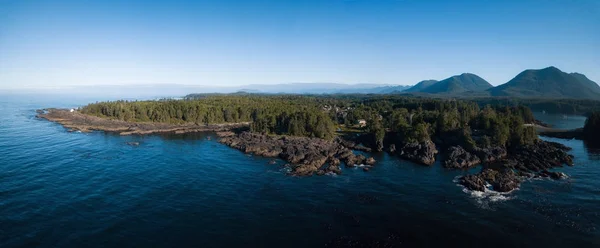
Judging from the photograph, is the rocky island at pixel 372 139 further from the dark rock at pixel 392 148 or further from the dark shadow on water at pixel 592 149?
the dark shadow on water at pixel 592 149

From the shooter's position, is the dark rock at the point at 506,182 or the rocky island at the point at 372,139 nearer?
the dark rock at the point at 506,182

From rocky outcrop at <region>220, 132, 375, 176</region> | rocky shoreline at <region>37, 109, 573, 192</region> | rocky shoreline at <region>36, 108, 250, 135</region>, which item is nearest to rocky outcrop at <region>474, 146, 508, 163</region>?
rocky shoreline at <region>37, 109, 573, 192</region>

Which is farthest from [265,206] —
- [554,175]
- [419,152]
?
[554,175]

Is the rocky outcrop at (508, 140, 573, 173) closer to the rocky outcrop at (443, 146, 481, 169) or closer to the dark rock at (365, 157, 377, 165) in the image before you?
the rocky outcrop at (443, 146, 481, 169)

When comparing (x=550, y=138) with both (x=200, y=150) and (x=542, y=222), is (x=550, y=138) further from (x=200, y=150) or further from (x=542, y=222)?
(x=200, y=150)

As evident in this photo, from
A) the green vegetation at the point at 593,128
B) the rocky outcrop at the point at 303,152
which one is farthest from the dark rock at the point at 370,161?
the green vegetation at the point at 593,128

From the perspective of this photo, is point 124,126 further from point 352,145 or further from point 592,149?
point 592,149
